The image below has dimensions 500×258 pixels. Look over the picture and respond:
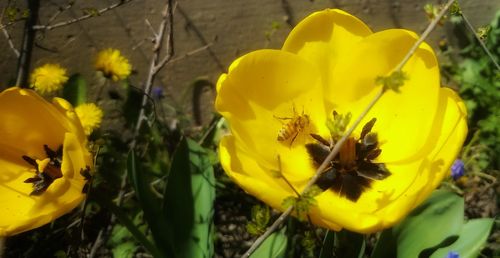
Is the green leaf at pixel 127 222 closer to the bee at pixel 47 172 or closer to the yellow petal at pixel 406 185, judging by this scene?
the bee at pixel 47 172

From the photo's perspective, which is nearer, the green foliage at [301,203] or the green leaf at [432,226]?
the green foliage at [301,203]

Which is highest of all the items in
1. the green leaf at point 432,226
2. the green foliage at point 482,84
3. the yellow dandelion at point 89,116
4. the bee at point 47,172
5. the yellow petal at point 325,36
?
the yellow petal at point 325,36

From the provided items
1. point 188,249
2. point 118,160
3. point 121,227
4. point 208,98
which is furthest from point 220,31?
point 188,249

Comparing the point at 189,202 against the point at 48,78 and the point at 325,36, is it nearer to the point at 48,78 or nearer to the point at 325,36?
the point at 325,36

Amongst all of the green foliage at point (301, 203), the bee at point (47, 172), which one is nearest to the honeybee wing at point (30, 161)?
the bee at point (47, 172)

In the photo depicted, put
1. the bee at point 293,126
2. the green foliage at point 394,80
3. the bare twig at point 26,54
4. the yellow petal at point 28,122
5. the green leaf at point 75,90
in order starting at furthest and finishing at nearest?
1. the green leaf at point 75,90
2. the bare twig at point 26,54
3. the bee at point 293,126
4. the yellow petal at point 28,122
5. the green foliage at point 394,80

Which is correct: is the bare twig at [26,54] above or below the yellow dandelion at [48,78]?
above

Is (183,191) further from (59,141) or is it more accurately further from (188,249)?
(59,141)
